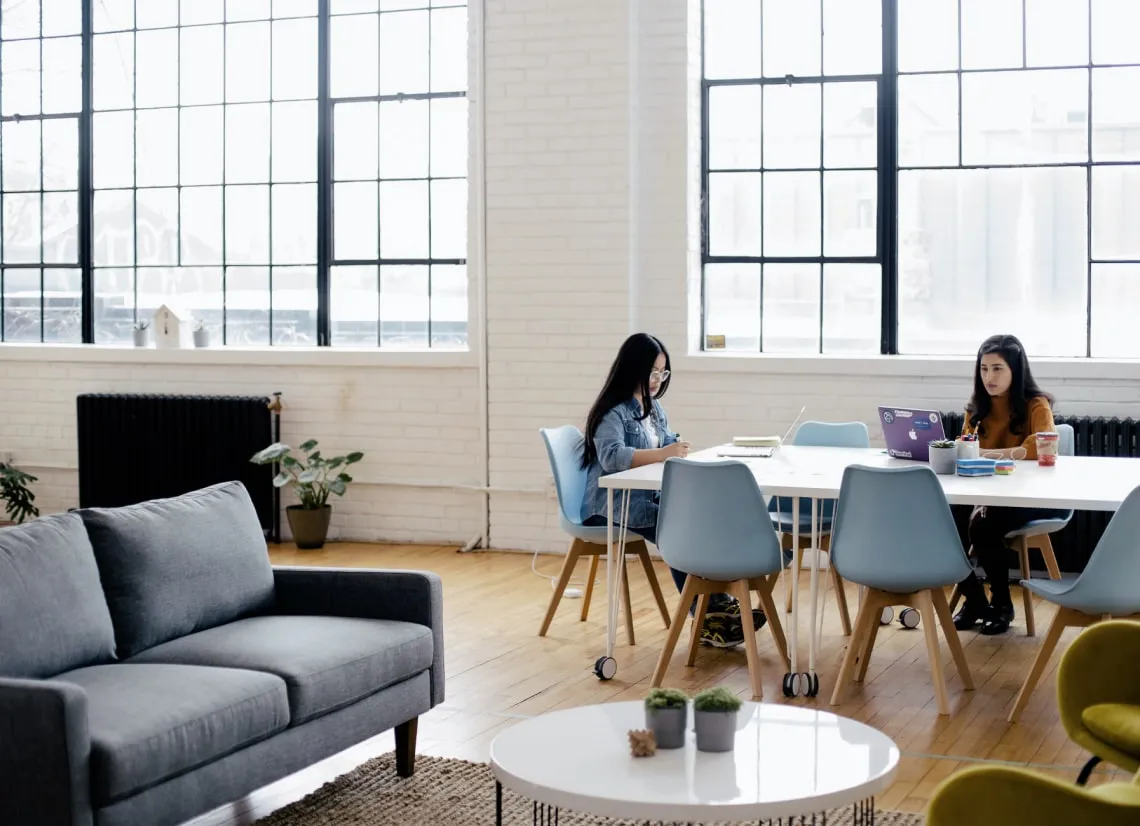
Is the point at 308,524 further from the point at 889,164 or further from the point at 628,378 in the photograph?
the point at 889,164

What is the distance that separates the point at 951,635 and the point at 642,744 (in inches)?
89.9

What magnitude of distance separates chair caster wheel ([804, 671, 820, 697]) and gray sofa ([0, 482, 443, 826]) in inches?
54.5

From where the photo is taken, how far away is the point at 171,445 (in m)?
8.71

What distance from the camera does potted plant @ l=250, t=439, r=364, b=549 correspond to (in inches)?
323

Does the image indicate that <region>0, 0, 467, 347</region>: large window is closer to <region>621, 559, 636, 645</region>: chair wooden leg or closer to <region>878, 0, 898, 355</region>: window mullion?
<region>878, 0, 898, 355</region>: window mullion

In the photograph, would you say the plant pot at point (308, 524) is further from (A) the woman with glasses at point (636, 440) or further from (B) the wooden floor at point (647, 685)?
(A) the woman with glasses at point (636, 440)

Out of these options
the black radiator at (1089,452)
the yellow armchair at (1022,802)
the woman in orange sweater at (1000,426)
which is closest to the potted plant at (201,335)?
the woman in orange sweater at (1000,426)

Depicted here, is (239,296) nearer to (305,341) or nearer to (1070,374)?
(305,341)

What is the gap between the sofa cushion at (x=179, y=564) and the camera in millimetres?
3896

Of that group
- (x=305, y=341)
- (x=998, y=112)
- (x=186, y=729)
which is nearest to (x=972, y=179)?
(x=998, y=112)

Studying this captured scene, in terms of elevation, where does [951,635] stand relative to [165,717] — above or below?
below

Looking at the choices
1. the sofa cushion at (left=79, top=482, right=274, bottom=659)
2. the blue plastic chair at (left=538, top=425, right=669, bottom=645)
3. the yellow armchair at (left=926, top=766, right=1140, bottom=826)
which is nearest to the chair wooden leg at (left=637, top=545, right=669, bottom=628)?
the blue plastic chair at (left=538, top=425, right=669, bottom=645)

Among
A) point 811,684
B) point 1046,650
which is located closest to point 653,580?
point 811,684

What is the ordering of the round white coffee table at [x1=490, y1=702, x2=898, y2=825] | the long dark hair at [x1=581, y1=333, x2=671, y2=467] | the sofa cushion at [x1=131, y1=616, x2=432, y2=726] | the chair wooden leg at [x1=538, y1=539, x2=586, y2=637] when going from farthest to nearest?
the chair wooden leg at [x1=538, y1=539, x2=586, y2=637], the long dark hair at [x1=581, y1=333, x2=671, y2=467], the sofa cushion at [x1=131, y1=616, x2=432, y2=726], the round white coffee table at [x1=490, y1=702, x2=898, y2=825]
